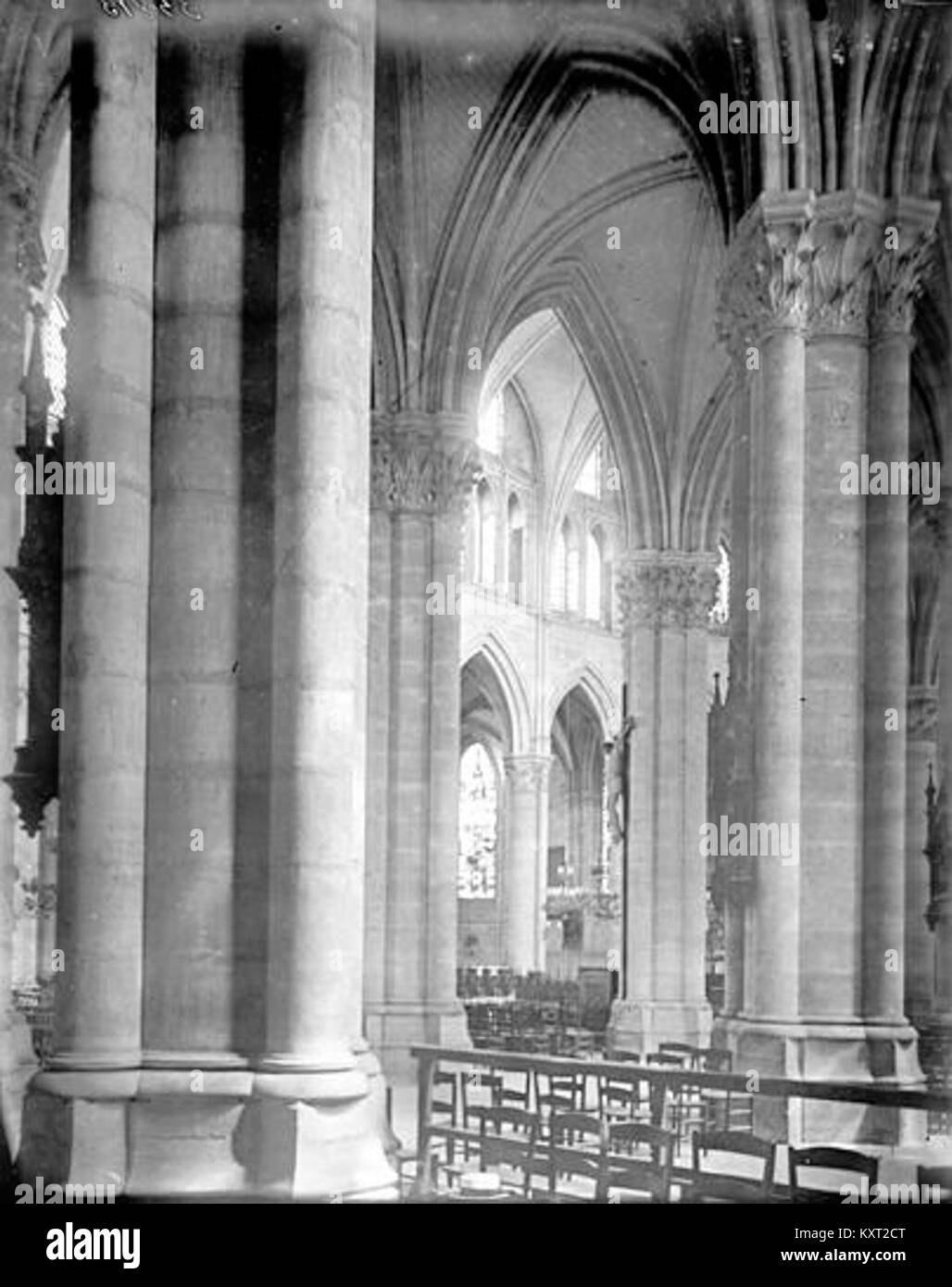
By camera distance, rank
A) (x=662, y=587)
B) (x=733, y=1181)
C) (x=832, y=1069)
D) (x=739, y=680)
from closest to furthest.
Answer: (x=733, y=1181) → (x=832, y=1069) → (x=739, y=680) → (x=662, y=587)

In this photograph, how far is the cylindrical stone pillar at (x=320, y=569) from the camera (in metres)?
10.1

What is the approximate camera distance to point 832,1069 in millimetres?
17578

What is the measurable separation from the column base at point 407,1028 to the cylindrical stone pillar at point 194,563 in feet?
48.9

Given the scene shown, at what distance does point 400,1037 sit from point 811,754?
9115mm

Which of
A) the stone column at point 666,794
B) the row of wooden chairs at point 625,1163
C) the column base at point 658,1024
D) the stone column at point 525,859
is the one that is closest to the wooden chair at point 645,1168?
the row of wooden chairs at point 625,1163

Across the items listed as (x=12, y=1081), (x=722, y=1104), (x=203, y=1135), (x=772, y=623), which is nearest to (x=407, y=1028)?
(x=722, y=1104)

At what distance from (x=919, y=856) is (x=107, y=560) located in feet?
79.9

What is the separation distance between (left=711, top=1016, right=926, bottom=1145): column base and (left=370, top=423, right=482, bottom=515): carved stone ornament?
35.7 ft

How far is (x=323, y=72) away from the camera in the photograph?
10.5m

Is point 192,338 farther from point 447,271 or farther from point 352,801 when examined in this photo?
point 447,271

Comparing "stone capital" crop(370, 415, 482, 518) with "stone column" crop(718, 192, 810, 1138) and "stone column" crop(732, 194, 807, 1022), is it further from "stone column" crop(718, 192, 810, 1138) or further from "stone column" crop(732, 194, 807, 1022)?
"stone column" crop(732, 194, 807, 1022)

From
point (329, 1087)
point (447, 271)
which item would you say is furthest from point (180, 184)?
point (447, 271)

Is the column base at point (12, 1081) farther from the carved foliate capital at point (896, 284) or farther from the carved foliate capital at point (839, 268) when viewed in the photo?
the carved foliate capital at point (896, 284)

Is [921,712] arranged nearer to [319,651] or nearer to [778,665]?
[778,665]
